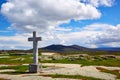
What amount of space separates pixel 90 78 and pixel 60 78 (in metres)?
4.99

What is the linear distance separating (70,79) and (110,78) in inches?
286

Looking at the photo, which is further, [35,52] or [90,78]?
[35,52]

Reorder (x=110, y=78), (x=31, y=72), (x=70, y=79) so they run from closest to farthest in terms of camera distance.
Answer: (x=70, y=79) < (x=110, y=78) < (x=31, y=72)

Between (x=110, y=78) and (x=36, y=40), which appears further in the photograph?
(x=36, y=40)

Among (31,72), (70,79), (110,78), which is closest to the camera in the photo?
(70,79)

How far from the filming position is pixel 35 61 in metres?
54.2

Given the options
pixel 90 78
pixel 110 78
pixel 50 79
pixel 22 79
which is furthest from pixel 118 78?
pixel 22 79

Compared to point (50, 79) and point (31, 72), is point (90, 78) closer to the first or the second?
point (50, 79)

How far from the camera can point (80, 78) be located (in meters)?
43.7

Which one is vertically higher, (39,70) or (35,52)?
(35,52)

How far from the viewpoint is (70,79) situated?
41625 millimetres

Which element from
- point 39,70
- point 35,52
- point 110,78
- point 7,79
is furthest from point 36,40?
point 110,78

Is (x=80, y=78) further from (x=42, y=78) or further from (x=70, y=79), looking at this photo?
(x=42, y=78)

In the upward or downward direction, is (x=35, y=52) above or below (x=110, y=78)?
above
